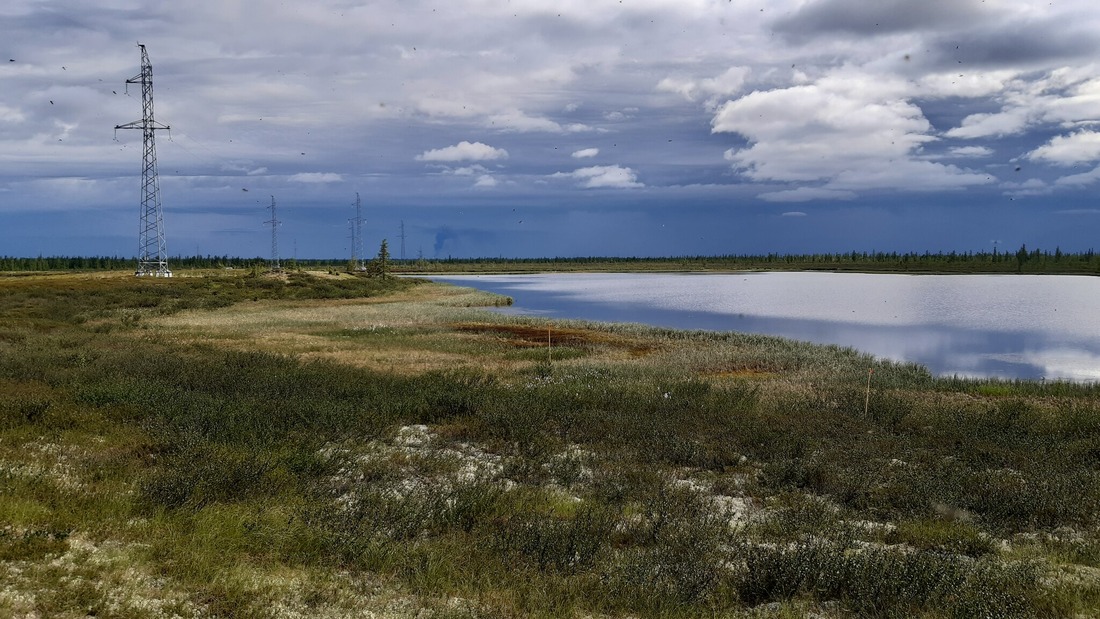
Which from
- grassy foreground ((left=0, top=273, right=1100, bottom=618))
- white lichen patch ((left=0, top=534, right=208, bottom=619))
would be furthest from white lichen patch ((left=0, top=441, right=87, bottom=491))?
white lichen patch ((left=0, top=534, right=208, bottom=619))

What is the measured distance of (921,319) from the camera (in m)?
69.4

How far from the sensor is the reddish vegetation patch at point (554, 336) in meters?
41.8

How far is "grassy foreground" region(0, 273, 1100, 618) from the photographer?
26.8 ft

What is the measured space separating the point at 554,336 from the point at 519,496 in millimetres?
34051

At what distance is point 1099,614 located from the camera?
26.6 ft

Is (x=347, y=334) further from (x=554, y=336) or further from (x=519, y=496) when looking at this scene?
(x=519, y=496)

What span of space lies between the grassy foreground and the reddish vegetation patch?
16.2m

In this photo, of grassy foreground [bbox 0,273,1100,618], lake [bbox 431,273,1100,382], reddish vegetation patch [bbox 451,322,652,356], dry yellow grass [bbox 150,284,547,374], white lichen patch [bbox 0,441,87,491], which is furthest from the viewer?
lake [bbox 431,273,1100,382]

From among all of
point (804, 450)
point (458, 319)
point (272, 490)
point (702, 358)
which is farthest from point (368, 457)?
point (458, 319)

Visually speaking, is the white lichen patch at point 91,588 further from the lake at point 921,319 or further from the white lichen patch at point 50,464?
the lake at point 921,319

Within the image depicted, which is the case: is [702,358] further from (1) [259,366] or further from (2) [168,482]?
(2) [168,482]

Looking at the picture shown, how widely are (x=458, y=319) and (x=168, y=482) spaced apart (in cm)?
4621

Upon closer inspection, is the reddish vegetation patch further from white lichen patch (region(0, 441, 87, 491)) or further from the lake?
white lichen patch (region(0, 441, 87, 491))

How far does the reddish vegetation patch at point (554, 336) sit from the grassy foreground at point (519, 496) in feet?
53.0
